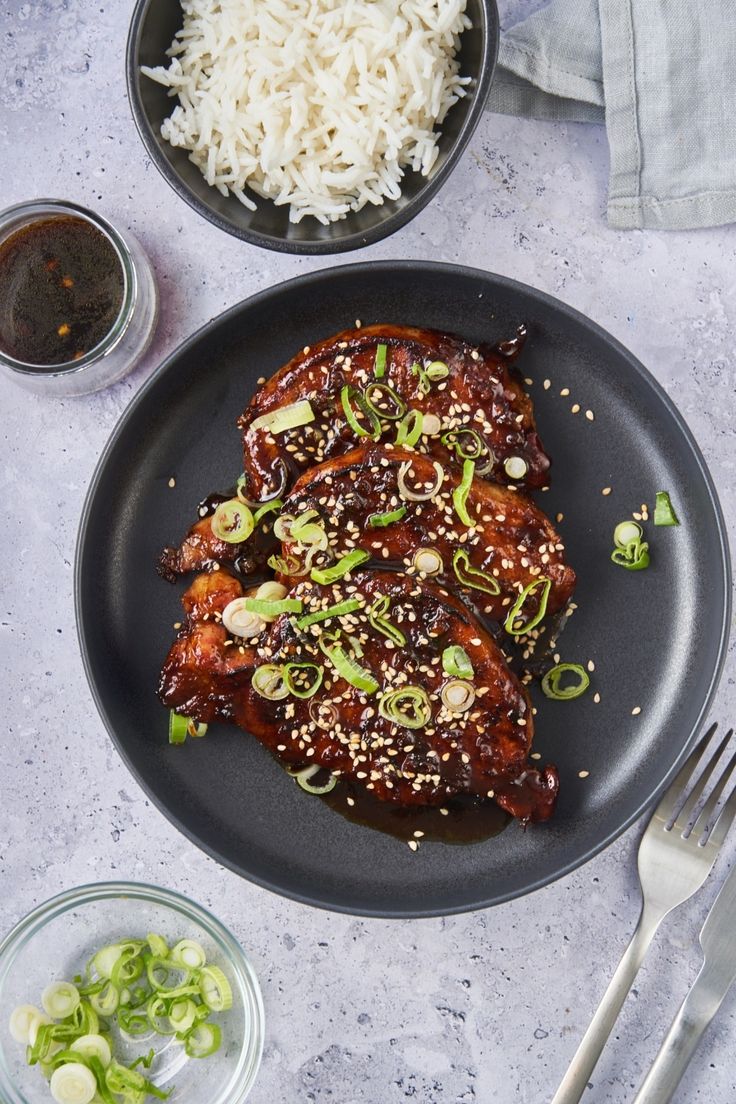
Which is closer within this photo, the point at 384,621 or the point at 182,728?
the point at 384,621

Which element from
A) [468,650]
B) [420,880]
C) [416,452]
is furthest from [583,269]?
[420,880]

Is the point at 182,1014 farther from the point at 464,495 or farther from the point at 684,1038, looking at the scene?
the point at 464,495

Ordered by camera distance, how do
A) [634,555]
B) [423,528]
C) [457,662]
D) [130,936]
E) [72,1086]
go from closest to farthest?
[457,662]
[423,528]
[72,1086]
[634,555]
[130,936]

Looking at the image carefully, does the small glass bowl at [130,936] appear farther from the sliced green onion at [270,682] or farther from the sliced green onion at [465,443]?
the sliced green onion at [465,443]

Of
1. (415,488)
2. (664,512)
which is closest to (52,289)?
(415,488)

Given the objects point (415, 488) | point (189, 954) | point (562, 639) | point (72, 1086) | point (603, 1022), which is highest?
point (415, 488)

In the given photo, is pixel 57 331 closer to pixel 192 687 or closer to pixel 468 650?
pixel 192 687
